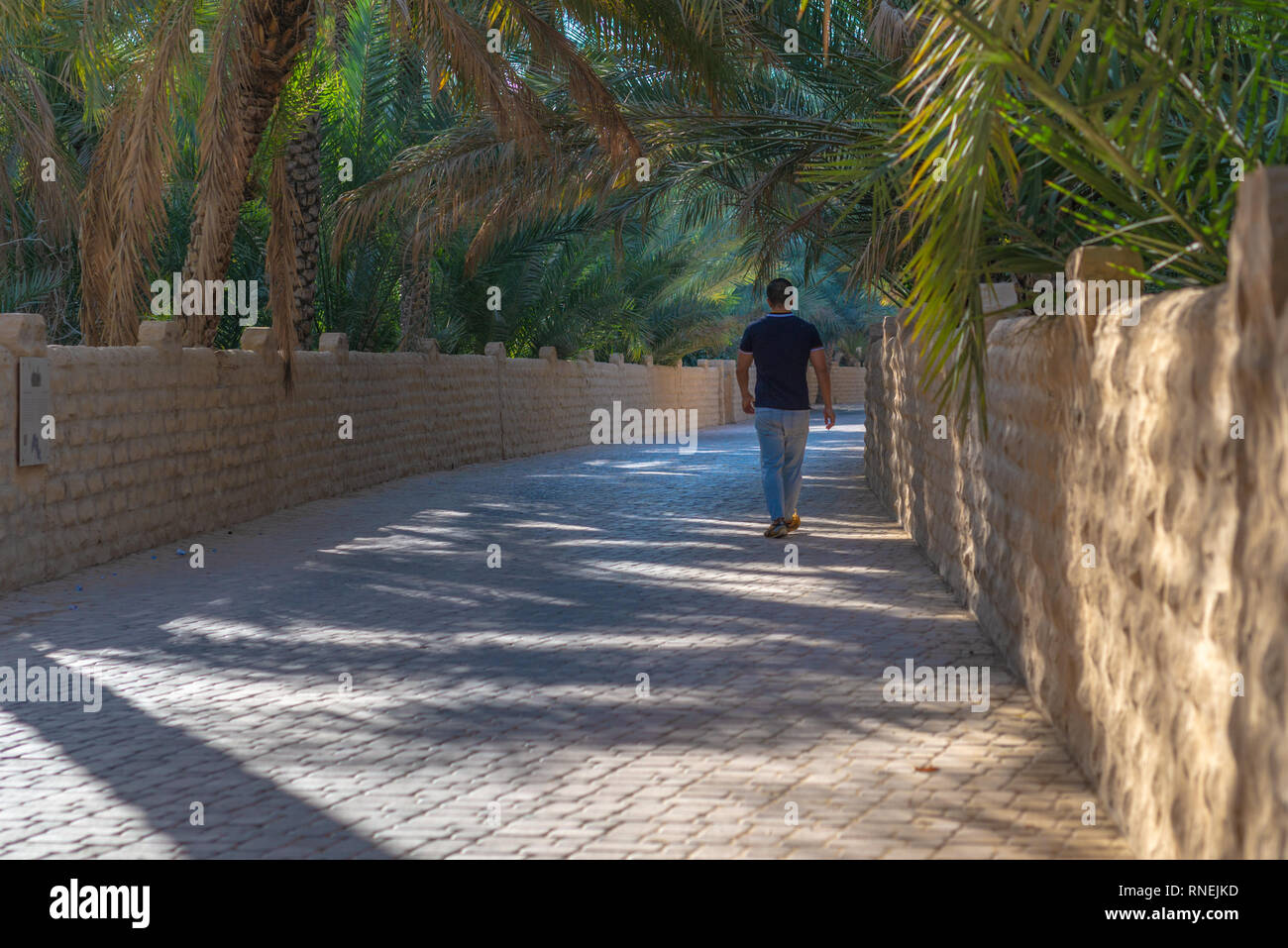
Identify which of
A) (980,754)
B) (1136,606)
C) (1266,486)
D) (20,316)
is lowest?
(980,754)

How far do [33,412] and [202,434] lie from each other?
10.2 feet

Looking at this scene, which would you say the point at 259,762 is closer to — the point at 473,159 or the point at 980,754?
the point at 980,754

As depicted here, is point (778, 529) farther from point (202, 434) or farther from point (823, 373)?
point (202, 434)

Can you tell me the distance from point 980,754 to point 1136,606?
123 centimetres

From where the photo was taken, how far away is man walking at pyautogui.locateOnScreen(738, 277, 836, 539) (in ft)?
36.9

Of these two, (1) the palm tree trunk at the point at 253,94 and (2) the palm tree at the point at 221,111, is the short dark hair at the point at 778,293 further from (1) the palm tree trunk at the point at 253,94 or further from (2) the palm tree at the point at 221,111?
(1) the palm tree trunk at the point at 253,94

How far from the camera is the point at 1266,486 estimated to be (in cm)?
298

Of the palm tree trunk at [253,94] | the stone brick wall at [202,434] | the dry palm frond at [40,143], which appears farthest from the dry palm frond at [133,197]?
the dry palm frond at [40,143]

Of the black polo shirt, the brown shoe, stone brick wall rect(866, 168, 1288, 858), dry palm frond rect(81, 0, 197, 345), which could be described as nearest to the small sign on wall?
dry palm frond rect(81, 0, 197, 345)

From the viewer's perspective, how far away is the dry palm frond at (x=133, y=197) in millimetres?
12008

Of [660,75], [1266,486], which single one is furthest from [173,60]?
[1266,486]

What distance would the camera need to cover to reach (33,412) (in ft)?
31.0

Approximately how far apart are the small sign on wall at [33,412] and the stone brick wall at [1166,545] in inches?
241

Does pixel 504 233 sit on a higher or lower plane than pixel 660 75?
lower
